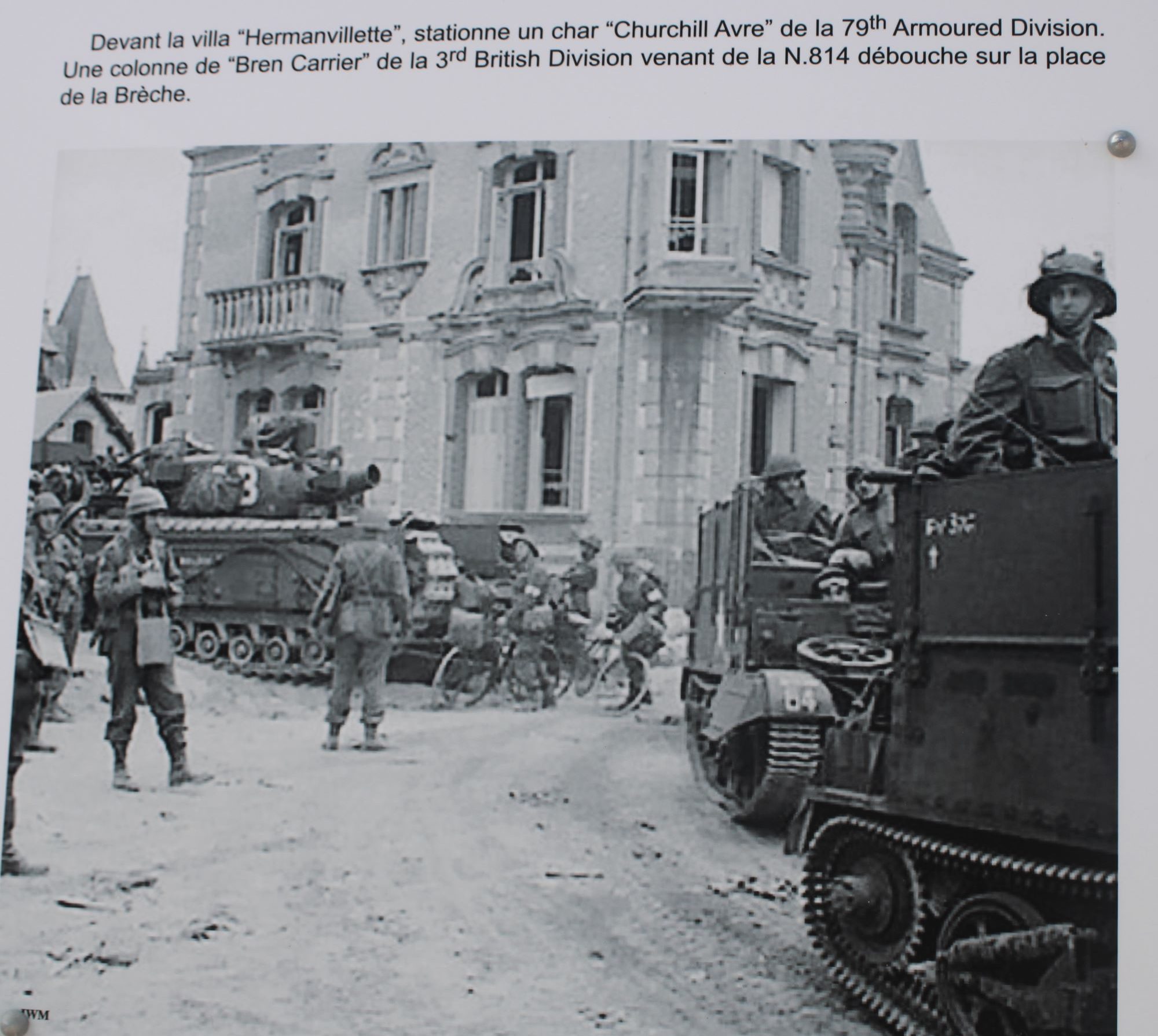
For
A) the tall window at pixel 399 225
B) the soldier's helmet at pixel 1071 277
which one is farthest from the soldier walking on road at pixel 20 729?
the soldier's helmet at pixel 1071 277

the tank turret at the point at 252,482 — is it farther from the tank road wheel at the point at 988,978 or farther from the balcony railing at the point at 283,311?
the tank road wheel at the point at 988,978

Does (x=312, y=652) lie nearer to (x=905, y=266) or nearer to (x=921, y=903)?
(x=921, y=903)

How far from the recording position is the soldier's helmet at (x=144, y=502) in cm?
331

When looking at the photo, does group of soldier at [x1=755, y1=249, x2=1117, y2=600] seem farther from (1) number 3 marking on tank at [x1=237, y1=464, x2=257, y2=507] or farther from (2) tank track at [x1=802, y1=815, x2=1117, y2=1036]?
(1) number 3 marking on tank at [x1=237, y1=464, x2=257, y2=507]

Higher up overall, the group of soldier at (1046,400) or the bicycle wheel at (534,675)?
the group of soldier at (1046,400)

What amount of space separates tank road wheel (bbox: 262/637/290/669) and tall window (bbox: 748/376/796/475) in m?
1.40

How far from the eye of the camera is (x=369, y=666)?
11.2 ft

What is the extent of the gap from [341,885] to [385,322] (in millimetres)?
1467

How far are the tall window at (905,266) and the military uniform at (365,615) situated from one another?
4.95 ft

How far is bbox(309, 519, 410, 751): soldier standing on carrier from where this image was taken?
10.9ft

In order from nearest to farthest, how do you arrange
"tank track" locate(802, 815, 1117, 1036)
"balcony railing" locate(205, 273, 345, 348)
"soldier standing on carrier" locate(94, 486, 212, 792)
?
1. "tank track" locate(802, 815, 1117, 1036)
2. "soldier standing on carrier" locate(94, 486, 212, 792)
3. "balcony railing" locate(205, 273, 345, 348)

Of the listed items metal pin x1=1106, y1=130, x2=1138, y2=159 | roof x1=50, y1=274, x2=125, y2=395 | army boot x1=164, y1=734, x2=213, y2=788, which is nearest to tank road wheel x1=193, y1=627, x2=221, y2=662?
army boot x1=164, y1=734, x2=213, y2=788

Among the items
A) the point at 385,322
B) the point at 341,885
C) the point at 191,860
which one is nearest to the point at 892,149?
the point at 385,322

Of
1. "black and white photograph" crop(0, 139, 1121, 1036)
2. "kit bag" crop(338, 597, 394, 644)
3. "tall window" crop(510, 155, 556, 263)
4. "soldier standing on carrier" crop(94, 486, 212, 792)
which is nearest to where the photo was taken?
"black and white photograph" crop(0, 139, 1121, 1036)
